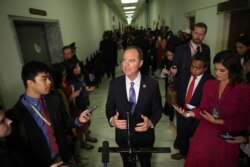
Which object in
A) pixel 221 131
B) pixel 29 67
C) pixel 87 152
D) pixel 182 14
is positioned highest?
pixel 182 14

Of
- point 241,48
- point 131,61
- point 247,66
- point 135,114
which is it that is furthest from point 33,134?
point 241,48

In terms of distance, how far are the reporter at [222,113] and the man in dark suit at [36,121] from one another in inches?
41.5

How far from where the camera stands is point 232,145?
1.48 metres

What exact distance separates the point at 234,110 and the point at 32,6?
9.90ft

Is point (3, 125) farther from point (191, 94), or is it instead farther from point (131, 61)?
point (191, 94)

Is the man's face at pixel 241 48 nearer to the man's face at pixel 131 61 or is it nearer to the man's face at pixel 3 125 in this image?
the man's face at pixel 131 61

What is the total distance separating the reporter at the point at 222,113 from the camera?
4.60 ft

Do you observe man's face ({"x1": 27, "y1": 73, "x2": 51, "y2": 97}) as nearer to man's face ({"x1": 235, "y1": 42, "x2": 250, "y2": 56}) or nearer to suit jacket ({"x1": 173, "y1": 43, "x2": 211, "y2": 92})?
suit jacket ({"x1": 173, "y1": 43, "x2": 211, "y2": 92})

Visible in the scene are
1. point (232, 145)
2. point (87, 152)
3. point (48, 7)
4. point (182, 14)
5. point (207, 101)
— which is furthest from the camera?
point (182, 14)

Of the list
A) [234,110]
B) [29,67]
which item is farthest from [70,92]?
[234,110]

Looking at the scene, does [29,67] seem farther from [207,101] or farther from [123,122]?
[207,101]

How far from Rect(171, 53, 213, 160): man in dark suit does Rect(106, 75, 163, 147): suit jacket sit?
0.55 meters

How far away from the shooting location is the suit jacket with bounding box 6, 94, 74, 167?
1.25 m

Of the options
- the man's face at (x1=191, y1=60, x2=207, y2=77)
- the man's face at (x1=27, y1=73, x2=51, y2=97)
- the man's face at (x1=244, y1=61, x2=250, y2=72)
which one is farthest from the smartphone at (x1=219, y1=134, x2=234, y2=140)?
the man's face at (x1=27, y1=73, x2=51, y2=97)
